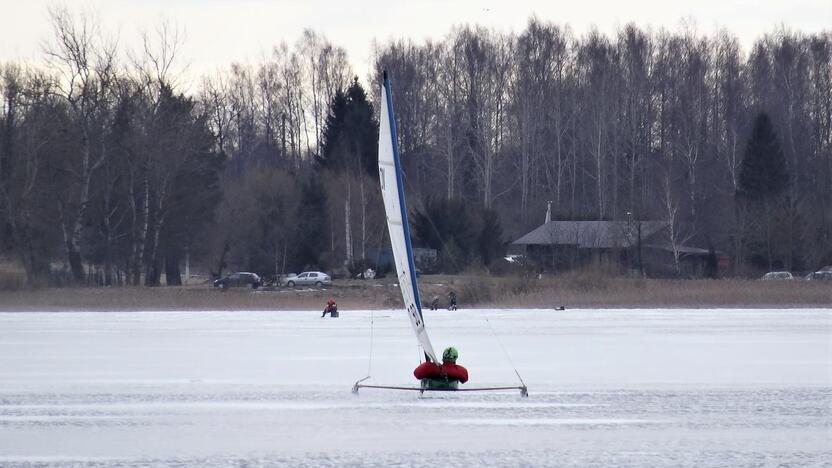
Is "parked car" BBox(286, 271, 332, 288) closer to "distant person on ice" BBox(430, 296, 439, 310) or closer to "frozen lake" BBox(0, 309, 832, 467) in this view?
"distant person on ice" BBox(430, 296, 439, 310)

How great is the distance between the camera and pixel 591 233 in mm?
62719

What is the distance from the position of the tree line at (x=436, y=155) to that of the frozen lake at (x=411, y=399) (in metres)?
24.0

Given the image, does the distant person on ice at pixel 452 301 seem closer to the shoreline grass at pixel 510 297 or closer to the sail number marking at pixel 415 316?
the shoreline grass at pixel 510 297

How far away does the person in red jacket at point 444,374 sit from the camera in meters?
16.8

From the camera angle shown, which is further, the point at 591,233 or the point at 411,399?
the point at 591,233

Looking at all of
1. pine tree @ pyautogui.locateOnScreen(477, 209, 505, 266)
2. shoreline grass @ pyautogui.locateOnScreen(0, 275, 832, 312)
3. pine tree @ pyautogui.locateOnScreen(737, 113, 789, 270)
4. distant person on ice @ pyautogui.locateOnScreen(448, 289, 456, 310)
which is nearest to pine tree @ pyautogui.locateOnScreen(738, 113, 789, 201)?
pine tree @ pyautogui.locateOnScreen(737, 113, 789, 270)

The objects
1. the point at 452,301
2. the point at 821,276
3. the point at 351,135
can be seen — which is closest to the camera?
the point at 452,301

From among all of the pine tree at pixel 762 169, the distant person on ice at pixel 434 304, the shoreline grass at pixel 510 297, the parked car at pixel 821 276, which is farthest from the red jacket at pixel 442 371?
the pine tree at pixel 762 169

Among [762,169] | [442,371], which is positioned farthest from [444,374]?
[762,169]

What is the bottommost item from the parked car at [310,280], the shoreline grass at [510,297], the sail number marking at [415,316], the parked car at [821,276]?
the sail number marking at [415,316]

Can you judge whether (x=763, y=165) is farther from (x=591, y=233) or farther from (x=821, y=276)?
(x=821, y=276)

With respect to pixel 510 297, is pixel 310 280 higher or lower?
higher

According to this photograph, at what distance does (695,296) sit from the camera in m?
38.8

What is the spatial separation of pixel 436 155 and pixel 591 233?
589 inches
